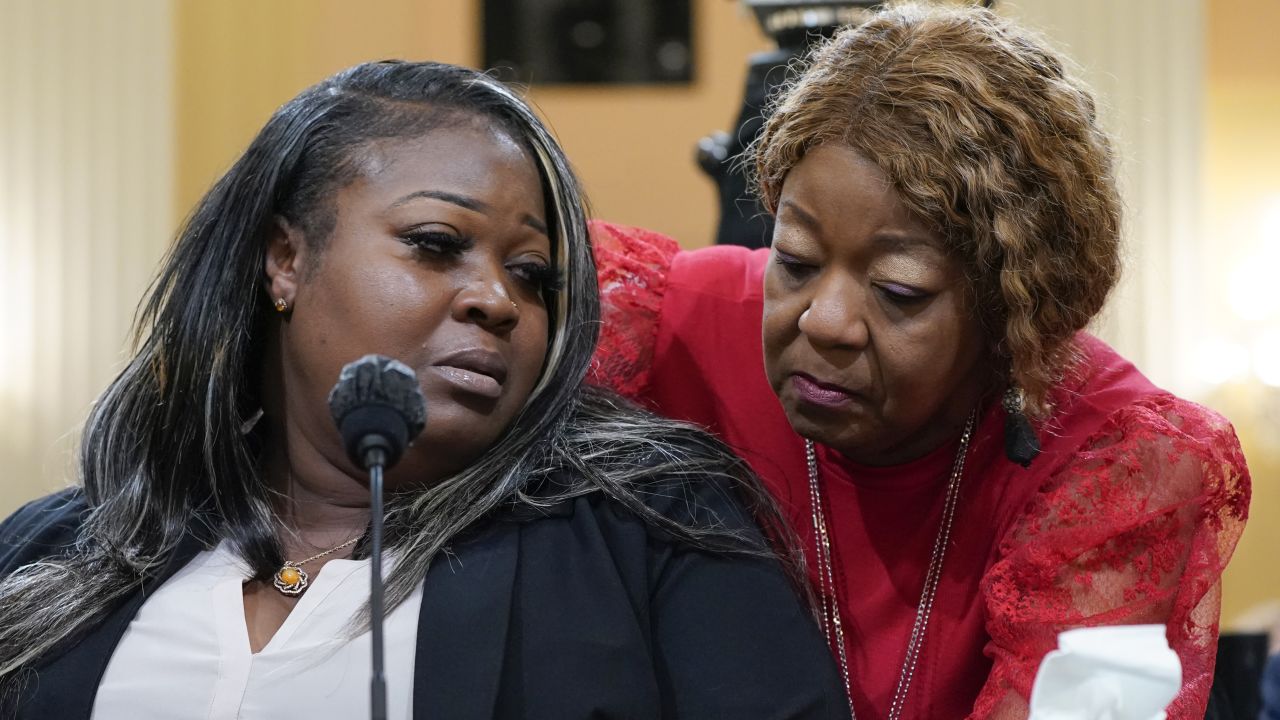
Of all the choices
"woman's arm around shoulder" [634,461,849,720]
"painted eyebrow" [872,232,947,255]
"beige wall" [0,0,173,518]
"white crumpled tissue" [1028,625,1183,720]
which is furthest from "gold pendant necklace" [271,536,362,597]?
"beige wall" [0,0,173,518]

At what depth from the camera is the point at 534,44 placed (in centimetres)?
584

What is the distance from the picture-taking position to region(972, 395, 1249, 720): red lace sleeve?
5.33ft

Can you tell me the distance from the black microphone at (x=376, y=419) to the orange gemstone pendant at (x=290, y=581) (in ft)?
1.68

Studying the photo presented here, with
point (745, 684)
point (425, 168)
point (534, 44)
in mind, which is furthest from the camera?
point (534, 44)

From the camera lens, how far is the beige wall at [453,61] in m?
5.75

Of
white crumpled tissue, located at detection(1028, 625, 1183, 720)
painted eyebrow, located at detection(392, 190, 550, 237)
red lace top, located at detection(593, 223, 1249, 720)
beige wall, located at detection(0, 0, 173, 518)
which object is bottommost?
beige wall, located at detection(0, 0, 173, 518)

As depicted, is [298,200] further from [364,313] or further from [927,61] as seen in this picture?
[927,61]

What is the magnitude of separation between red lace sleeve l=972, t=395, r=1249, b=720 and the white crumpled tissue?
1.72 feet

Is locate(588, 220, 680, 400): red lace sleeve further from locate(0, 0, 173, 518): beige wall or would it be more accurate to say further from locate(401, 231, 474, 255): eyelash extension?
locate(0, 0, 173, 518): beige wall

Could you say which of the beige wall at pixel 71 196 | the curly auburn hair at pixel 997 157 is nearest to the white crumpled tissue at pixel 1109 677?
the curly auburn hair at pixel 997 157

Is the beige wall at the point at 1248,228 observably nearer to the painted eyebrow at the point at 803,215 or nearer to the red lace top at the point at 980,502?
the red lace top at the point at 980,502

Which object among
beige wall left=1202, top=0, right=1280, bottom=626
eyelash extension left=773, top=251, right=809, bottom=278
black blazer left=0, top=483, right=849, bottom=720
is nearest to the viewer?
black blazer left=0, top=483, right=849, bottom=720

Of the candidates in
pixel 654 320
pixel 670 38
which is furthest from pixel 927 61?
pixel 670 38

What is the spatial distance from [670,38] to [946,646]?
431 cm
